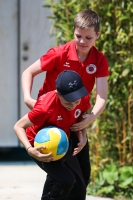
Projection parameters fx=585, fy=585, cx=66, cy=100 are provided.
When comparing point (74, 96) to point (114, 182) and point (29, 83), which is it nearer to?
point (29, 83)

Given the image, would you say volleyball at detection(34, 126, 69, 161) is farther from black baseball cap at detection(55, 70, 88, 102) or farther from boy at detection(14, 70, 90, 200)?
black baseball cap at detection(55, 70, 88, 102)

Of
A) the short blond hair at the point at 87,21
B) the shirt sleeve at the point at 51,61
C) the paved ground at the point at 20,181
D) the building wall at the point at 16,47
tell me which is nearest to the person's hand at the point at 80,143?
the shirt sleeve at the point at 51,61

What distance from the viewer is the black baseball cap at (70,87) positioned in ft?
13.3

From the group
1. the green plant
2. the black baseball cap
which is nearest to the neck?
the black baseball cap

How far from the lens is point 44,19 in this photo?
25.0 ft

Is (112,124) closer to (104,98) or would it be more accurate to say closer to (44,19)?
(104,98)

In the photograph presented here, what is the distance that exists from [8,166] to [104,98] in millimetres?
3285

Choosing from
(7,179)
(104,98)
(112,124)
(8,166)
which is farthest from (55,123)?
(8,166)

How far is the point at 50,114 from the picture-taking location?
4.15 meters

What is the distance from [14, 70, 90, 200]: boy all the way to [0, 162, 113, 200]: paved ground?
5.35ft

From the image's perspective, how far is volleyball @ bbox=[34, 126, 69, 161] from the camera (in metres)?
4.07

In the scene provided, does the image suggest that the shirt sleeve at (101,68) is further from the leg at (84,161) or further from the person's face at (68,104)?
the leg at (84,161)

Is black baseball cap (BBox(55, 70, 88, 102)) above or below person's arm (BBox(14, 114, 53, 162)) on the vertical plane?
above

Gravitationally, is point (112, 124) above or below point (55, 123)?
below
